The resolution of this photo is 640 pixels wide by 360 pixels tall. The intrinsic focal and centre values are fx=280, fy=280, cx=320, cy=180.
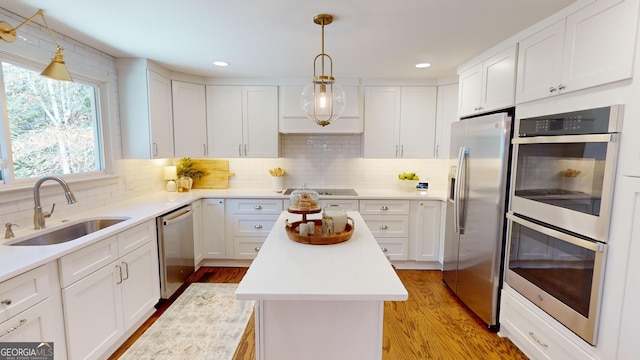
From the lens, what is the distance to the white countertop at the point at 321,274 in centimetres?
114

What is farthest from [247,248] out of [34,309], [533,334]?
[533,334]

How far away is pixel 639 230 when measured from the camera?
4.26 ft

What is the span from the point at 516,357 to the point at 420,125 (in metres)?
2.54

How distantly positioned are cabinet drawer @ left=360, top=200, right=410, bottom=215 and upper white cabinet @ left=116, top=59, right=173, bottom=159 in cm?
244

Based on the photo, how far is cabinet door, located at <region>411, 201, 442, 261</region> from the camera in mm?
3422

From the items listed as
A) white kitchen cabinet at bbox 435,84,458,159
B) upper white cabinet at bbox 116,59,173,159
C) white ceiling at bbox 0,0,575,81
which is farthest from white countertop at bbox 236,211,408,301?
white kitchen cabinet at bbox 435,84,458,159

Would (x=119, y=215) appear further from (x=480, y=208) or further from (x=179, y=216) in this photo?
(x=480, y=208)

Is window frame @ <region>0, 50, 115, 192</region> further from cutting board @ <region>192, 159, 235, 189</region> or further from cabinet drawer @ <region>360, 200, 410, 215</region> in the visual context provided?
cabinet drawer @ <region>360, 200, 410, 215</region>

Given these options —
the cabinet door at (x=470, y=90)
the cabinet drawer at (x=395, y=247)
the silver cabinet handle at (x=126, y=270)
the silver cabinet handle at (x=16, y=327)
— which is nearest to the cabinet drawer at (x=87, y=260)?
the silver cabinet handle at (x=126, y=270)

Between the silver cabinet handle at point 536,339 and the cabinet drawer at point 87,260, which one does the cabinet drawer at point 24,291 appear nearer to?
the cabinet drawer at point 87,260

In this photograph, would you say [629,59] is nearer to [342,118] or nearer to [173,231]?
[342,118]

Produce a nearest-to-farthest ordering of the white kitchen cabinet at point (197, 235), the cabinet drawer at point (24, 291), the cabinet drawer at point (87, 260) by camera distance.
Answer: the cabinet drawer at point (24, 291) → the cabinet drawer at point (87, 260) → the white kitchen cabinet at point (197, 235)

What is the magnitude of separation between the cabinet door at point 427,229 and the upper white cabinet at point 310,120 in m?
1.25

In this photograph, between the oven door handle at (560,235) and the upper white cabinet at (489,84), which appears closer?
the oven door handle at (560,235)
